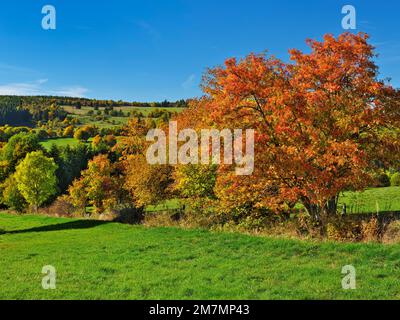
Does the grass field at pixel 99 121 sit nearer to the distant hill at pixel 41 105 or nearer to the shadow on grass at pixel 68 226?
the distant hill at pixel 41 105

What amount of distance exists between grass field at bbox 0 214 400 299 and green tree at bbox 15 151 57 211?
28662 mm

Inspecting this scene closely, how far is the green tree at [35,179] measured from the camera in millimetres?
47000

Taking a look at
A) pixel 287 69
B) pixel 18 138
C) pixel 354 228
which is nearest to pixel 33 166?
pixel 18 138

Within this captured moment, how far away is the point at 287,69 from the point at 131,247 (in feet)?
37.7

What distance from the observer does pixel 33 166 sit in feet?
156

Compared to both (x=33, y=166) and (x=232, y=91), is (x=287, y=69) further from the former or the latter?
(x=33, y=166)

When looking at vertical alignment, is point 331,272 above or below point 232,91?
below

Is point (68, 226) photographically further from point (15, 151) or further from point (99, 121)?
point (99, 121)

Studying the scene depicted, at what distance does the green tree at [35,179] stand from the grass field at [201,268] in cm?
2866

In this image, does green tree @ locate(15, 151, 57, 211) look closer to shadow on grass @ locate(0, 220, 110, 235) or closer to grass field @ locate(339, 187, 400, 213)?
shadow on grass @ locate(0, 220, 110, 235)

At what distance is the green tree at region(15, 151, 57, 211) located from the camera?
47000 mm

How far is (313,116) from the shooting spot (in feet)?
60.4

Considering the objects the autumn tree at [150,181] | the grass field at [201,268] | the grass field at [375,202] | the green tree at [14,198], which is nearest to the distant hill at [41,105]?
the green tree at [14,198]

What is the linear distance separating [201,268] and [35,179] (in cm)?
3957
